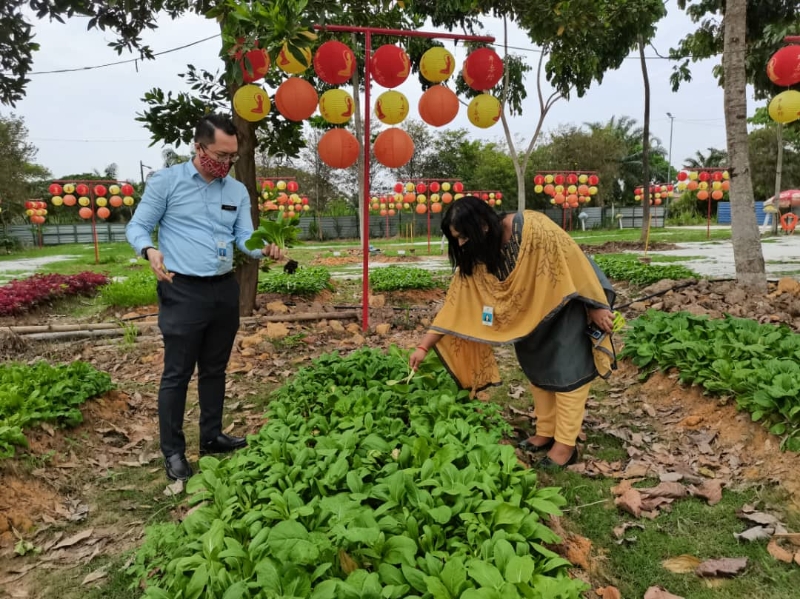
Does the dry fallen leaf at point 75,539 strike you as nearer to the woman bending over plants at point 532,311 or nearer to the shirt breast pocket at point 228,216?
the shirt breast pocket at point 228,216

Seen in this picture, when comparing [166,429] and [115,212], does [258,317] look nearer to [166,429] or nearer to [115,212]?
[166,429]

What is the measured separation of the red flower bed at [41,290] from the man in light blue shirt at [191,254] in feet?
22.0

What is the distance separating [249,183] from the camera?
6.78 meters

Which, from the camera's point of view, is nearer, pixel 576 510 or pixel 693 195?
pixel 576 510

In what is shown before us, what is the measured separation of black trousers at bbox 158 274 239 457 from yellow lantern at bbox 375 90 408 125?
11.0ft

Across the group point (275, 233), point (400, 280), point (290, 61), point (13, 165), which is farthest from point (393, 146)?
point (13, 165)

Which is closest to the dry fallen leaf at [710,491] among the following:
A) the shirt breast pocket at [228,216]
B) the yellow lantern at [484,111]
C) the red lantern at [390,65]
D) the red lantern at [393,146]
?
the shirt breast pocket at [228,216]

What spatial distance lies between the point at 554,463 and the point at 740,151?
558 cm

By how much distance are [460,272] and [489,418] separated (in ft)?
2.78

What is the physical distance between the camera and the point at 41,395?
12.1 ft

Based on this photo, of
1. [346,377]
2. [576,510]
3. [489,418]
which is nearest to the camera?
[576,510]

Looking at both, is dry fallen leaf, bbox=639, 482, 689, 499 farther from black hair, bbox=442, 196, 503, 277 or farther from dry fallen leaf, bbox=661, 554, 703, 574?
black hair, bbox=442, 196, 503, 277

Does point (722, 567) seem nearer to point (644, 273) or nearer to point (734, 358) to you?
point (734, 358)

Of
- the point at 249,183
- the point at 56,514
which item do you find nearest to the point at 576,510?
the point at 56,514
